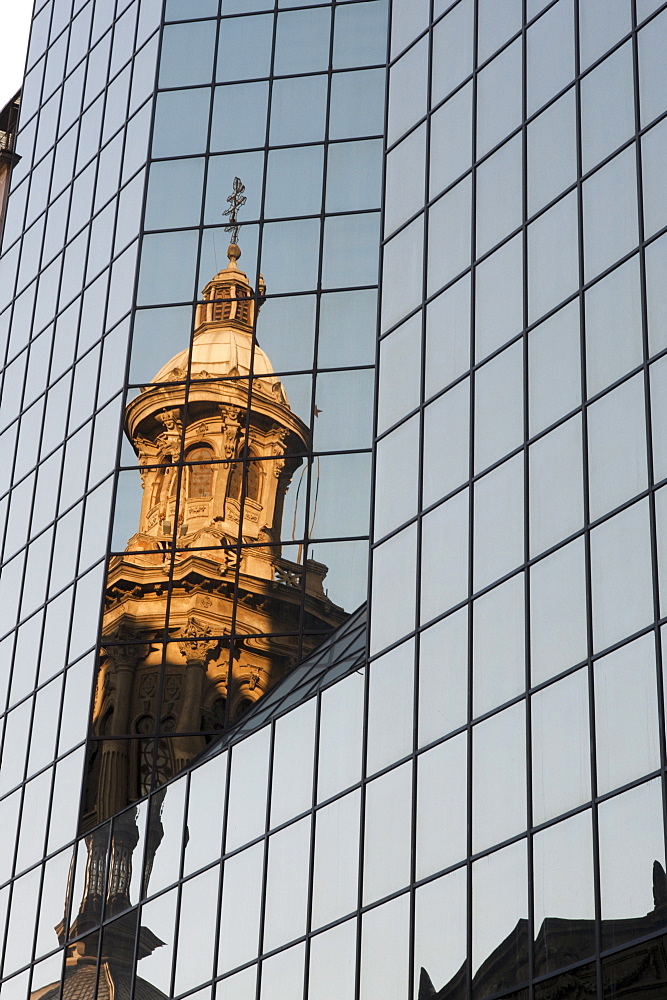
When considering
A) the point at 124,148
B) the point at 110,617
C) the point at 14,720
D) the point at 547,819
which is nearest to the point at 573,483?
the point at 547,819

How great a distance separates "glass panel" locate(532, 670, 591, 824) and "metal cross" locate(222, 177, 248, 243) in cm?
2450

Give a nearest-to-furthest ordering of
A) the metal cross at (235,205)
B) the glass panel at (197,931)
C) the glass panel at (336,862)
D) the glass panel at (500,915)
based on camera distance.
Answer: the glass panel at (500,915)
the glass panel at (336,862)
the glass panel at (197,931)
the metal cross at (235,205)

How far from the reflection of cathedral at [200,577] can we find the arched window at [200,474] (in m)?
0.04

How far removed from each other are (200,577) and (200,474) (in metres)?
2.91

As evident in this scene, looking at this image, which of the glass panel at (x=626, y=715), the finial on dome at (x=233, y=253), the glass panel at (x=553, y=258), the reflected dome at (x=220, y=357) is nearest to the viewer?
the glass panel at (x=626, y=715)

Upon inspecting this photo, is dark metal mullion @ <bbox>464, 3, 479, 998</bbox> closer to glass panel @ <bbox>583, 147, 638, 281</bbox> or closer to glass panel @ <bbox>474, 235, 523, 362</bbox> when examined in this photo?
glass panel @ <bbox>474, 235, 523, 362</bbox>

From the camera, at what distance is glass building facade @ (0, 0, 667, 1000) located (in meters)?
29.5

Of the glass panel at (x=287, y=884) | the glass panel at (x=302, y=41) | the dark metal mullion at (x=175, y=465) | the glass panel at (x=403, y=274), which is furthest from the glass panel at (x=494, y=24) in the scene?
the glass panel at (x=287, y=884)

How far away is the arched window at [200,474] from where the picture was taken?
47844 mm

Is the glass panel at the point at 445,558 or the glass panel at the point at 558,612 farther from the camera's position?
the glass panel at the point at 445,558

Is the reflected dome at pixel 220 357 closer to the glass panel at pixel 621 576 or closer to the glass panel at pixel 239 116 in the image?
the glass panel at pixel 239 116

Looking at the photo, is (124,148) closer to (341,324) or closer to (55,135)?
(55,135)

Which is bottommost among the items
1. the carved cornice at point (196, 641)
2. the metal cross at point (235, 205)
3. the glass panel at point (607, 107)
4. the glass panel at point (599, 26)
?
the carved cornice at point (196, 641)

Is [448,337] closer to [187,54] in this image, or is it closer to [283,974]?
[283,974]
